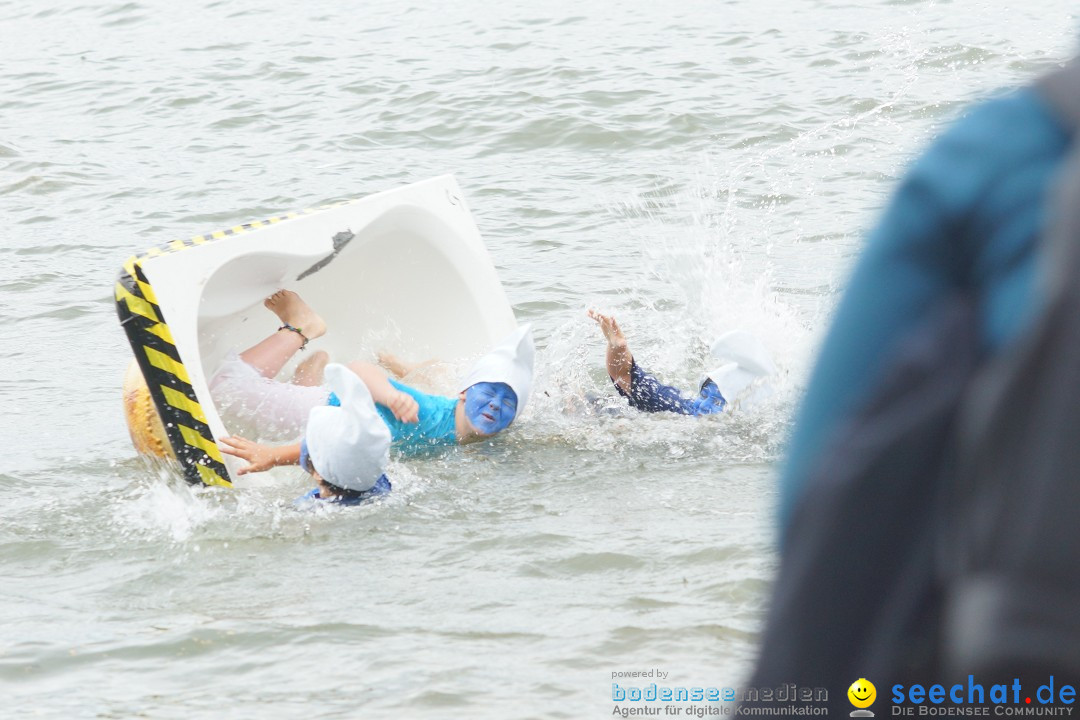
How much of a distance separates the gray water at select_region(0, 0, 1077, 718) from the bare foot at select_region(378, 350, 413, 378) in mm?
619

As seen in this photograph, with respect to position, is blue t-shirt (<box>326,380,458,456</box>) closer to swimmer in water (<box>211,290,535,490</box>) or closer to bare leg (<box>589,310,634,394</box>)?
swimmer in water (<box>211,290,535,490</box>)

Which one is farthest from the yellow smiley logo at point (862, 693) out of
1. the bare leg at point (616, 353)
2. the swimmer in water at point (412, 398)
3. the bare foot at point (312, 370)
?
the bare foot at point (312, 370)

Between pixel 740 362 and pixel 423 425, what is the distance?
4.21 ft

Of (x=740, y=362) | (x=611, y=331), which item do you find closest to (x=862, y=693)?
(x=611, y=331)

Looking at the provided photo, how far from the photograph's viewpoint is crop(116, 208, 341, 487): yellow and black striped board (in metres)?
4.34

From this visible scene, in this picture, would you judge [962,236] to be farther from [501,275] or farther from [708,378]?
[501,275]

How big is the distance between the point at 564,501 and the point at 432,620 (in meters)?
0.99

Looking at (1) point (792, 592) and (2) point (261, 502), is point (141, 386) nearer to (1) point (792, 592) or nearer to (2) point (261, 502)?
(2) point (261, 502)

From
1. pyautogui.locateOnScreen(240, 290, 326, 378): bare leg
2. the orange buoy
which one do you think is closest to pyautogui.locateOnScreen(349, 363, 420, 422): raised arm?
pyautogui.locateOnScreen(240, 290, 326, 378): bare leg

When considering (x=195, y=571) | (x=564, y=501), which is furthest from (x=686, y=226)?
(x=195, y=571)

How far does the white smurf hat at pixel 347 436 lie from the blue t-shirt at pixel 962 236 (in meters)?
3.42

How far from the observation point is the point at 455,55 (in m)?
12.4

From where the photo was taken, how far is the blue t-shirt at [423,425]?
5.00 meters

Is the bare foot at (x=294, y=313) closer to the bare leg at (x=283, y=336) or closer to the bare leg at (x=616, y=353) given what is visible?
the bare leg at (x=283, y=336)
